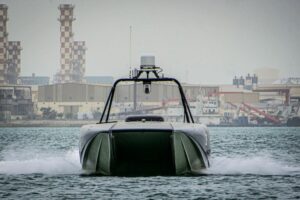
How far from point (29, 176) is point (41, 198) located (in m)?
5.23

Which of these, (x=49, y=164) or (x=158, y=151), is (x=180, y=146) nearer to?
(x=158, y=151)

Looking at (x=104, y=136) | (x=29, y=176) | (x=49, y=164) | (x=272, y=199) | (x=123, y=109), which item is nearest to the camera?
(x=272, y=199)

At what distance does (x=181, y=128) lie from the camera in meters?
24.8

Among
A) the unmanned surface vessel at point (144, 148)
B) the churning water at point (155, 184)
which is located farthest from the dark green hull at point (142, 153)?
the churning water at point (155, 184)

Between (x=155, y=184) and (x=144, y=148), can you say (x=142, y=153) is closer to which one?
(x=144, y=148)

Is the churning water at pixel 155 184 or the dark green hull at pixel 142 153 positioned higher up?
the dark green hull at pixel 142 153

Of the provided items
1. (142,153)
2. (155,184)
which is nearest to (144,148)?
(142,153)

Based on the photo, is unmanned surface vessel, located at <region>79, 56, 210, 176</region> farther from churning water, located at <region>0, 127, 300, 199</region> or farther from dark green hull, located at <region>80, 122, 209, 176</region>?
churning water, located at <region>0, 127, 300, 199</region>

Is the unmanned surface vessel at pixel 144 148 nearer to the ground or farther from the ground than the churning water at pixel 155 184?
farther from the ground

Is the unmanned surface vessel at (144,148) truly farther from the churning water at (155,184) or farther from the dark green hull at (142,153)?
the churning water at (155,184)

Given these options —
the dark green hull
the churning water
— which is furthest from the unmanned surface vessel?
the churning water

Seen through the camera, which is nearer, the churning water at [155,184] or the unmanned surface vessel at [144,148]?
the churning water at [155,184]

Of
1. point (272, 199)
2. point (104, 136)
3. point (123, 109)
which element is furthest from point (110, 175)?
point (123, 109)

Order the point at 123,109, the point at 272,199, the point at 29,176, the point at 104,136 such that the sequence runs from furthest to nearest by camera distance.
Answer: the point at 123,109, the point at 29,176, the point at 104,136, the point at 272,199
